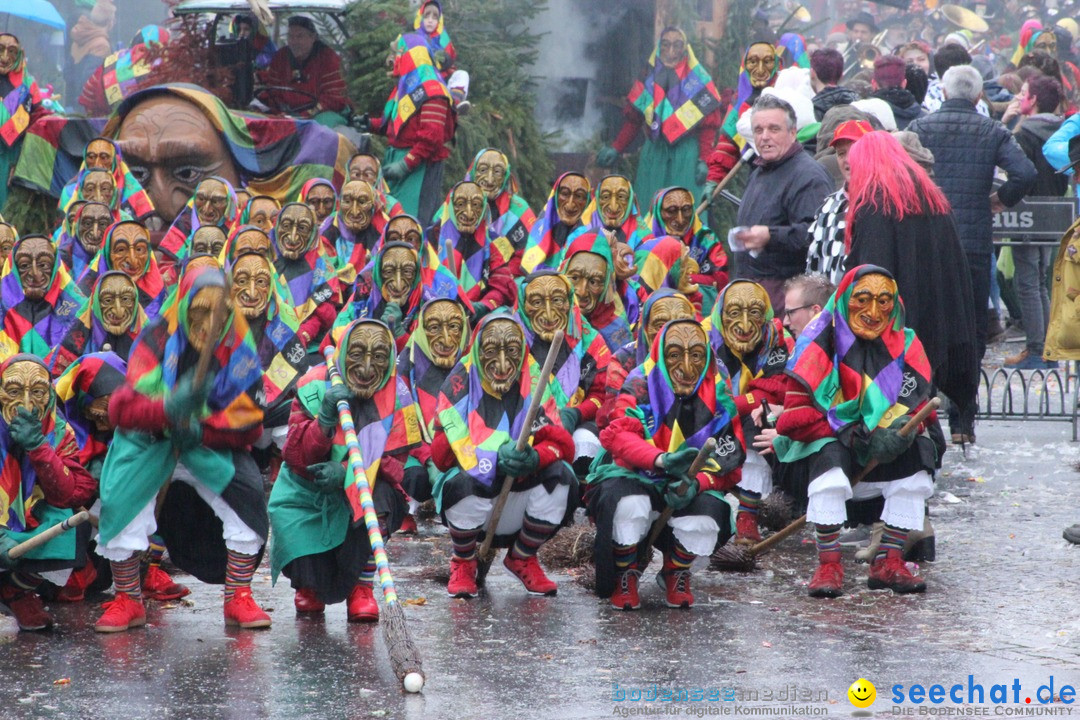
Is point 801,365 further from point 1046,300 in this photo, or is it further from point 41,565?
point 1046,300

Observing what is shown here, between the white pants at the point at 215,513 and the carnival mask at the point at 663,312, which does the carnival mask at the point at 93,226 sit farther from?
the white pants at the point at 215,513

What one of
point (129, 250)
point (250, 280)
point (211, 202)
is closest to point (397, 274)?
→ point (250, 280)

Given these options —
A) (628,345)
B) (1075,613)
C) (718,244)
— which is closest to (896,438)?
(1075,613)

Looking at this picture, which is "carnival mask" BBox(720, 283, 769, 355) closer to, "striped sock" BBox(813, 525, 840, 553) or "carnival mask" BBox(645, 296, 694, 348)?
"carnival mask" BBox(645, 296, 694, 348)

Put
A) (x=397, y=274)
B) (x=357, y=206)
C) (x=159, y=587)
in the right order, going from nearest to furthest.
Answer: (x=159, y=587)
(x=397, y=274)
(x=357, y=206)

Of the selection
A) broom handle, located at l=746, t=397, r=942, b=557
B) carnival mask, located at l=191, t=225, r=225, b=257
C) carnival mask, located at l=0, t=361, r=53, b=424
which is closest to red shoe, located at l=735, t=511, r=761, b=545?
broom handle, located at l=746, t=397, r=942, b=557

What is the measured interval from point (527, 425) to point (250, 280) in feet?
7.11

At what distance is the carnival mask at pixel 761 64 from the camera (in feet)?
39.8

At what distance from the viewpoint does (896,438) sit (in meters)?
7.13

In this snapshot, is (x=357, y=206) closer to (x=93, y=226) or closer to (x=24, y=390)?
(x=93, y=226)

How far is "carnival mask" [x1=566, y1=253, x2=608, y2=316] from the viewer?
953cm

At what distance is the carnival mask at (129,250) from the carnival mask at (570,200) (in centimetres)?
264

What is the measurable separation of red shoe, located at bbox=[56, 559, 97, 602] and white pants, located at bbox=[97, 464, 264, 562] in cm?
45

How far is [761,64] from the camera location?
1216 centimetres
